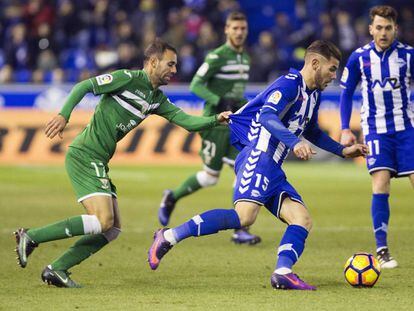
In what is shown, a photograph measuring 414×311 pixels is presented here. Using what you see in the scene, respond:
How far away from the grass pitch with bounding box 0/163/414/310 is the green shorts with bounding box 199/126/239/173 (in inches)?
34.5

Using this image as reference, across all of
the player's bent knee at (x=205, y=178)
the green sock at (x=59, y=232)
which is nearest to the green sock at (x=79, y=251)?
the green sock at (x=59, y=232)

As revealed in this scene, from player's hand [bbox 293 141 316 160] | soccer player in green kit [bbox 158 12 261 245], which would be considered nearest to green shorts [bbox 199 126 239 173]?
soccer player in green kit [bbox 158 12 261 245]

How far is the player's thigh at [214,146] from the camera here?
11984 mm

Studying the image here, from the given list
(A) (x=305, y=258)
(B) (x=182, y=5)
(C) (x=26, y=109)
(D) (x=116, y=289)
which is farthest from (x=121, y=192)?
(B) (x=182, y=5)

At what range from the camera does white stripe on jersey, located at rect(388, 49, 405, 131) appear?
9336 mm

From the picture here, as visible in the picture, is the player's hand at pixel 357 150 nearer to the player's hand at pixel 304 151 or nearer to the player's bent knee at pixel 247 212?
the player's hand at pixel 304 151

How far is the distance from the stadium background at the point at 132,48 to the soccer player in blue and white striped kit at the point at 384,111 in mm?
11315

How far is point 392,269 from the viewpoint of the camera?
897cm

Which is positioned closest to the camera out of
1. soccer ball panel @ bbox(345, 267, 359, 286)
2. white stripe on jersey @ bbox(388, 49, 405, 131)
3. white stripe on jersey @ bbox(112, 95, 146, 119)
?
soccer ball panel @ bbox(345, 267, 359, 286)

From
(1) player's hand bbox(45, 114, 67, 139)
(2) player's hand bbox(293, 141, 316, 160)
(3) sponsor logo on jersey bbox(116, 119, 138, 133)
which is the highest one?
(1) player's hand bbox(45, 114, 67, 139)

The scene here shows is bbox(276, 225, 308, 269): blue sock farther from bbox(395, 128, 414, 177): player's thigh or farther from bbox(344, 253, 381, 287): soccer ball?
bbox(395, 128, 414, 177): player's thigh

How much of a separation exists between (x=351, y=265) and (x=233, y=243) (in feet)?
10.4

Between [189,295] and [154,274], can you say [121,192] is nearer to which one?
[154,274]

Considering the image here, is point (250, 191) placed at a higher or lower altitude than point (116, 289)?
higher
